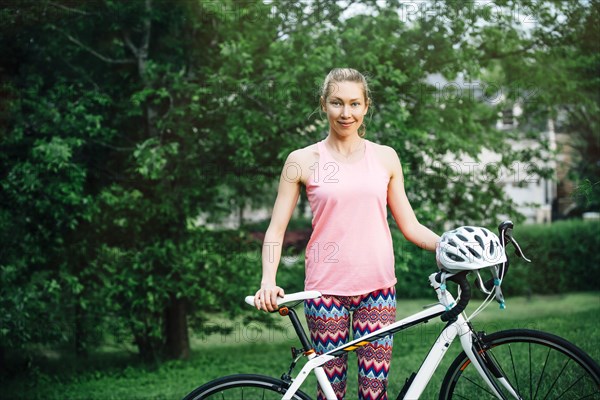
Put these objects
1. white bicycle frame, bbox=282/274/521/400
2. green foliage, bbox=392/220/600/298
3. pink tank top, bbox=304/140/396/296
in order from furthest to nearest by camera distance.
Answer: green foliage, bbox=392/220/600/298
pink tank top, bbox=304/140/396/296
white bicycle frame, bbox=282/274/521/400

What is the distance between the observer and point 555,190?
27016mm

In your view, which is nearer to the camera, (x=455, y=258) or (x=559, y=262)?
(x=455, y=258)

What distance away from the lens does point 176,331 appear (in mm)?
9516

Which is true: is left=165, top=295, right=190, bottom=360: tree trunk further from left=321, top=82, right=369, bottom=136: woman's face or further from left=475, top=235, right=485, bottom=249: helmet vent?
left=475, top=235, right=485, bottom=249: helmet vent

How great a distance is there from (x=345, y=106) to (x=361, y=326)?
2.92 ft

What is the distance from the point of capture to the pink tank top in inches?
114

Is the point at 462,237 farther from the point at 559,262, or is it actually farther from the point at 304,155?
the point at 559,262

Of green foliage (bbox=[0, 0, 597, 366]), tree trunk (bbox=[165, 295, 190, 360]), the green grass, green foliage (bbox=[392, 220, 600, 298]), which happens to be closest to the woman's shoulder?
the green grass

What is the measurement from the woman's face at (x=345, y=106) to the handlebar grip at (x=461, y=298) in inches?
28.9

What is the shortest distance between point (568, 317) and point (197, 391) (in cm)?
809

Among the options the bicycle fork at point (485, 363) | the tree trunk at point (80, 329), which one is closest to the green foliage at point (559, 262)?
the tree trunk at point (80, 329)

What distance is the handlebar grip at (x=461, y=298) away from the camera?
2729 mm

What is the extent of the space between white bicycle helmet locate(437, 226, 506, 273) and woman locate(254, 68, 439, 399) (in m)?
0.26

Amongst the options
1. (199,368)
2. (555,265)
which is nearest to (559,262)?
(555,265)
